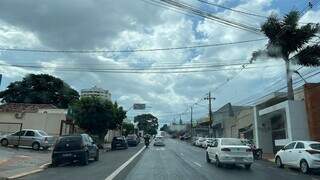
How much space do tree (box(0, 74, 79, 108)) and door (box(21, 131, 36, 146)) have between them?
153 ft

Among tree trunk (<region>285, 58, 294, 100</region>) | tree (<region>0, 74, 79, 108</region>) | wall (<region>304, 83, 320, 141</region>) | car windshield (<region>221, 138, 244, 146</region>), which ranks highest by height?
tree (<region>0, 74, 79, 108</region>)

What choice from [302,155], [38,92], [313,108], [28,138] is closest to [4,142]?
[28,138]

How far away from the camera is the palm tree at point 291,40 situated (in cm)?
3362

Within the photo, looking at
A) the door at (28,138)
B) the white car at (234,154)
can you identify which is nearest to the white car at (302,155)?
the white car at (234,154)

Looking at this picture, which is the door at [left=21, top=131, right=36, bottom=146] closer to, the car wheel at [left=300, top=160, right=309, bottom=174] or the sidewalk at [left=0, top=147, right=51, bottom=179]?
the sidewalk at [left=0, top=147, right=51, bottom=179]

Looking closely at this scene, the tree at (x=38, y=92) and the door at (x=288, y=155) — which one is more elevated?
the tree at (x=38, y=92)

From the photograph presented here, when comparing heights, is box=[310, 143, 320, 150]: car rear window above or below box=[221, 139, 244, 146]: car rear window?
below

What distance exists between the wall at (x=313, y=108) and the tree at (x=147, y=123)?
140191mm

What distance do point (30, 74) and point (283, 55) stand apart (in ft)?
206

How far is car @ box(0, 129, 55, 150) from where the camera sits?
3719 cm

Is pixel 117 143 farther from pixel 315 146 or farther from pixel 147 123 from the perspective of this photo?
pixel 147 123

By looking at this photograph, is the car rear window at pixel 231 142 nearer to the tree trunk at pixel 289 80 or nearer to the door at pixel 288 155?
the door at pixel 288 155

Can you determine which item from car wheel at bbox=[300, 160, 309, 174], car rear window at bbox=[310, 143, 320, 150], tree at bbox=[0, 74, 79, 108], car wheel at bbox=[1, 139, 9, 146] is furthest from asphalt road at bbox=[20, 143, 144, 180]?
tree at bbox=[0, 74, 79, 108]

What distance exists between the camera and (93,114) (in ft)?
163
